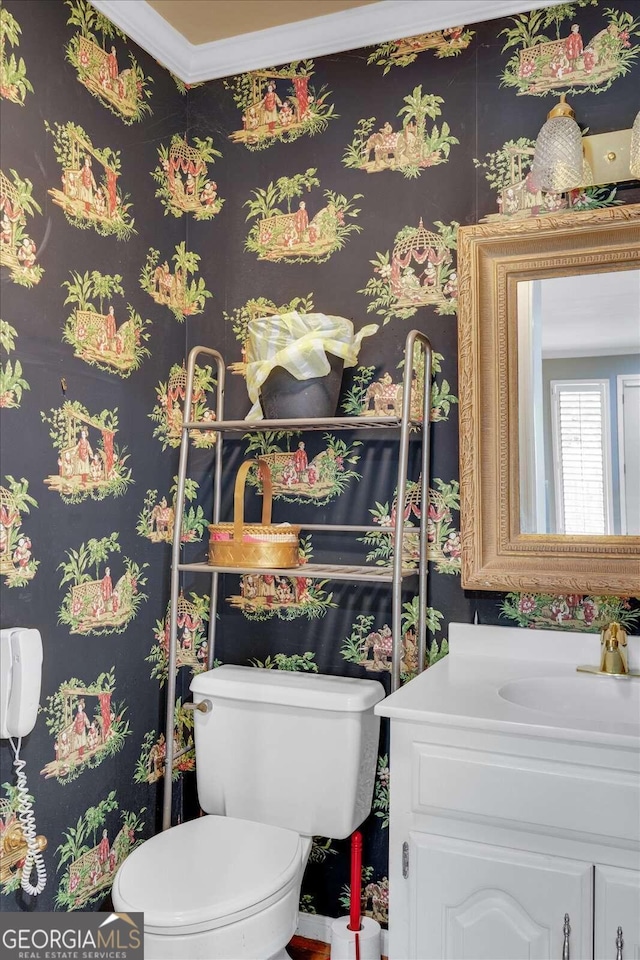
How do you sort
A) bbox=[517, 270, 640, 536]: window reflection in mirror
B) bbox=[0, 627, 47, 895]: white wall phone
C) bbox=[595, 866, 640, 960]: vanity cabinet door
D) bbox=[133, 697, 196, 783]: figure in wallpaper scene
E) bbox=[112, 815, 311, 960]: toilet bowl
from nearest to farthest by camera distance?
bbox=[595, 866, 640, 960]: vanity cabinet door < bbox=[112, 815, 311, 960]: toilet bowl < bbox=[0, 627, 47, 895]: white wall phone < bbox=[517, 270, 640, 536]: window reflection in mirror < bbox=[133, 697, 196, 783]: figure in wallpaper scene

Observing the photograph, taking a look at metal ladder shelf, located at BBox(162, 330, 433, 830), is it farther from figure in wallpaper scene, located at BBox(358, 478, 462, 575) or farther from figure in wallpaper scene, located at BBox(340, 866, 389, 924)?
figure in wallpaper scene, located at BBox(340, 866, 389, 924)

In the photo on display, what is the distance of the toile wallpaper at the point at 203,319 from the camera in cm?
175

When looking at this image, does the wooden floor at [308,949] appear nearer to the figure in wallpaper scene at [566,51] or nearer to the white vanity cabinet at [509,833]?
the white vanity cabinet at [509,833]

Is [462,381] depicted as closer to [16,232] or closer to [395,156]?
[395,156]

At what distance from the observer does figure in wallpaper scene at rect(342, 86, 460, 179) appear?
2.03 meters

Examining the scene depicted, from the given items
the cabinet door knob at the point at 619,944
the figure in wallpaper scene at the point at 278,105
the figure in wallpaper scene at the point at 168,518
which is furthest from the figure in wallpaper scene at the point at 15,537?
the cabinet door knob at the point at 619,944

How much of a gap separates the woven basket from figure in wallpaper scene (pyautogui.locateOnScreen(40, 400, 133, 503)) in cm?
30

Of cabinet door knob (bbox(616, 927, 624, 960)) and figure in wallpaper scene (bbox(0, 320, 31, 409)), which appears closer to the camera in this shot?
cabinet door knob (bbox(616, 927, 624, 960))

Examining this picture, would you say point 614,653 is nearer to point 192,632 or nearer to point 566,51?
point 192,632

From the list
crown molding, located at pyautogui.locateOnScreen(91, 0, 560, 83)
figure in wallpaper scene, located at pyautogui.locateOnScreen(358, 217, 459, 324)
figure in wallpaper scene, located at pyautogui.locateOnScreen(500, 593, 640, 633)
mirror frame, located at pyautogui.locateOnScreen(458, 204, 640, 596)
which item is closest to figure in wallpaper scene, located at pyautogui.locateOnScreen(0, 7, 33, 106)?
crown molding, located at pyautogui.locateOnScreen(91, 0, 560, 83)

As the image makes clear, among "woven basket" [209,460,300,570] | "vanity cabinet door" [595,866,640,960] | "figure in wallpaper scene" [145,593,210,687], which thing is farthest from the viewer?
"figure in wallpaper scene" [145,593,210,687]

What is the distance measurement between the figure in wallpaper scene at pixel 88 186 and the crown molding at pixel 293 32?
356mm

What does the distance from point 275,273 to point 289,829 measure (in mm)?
1490

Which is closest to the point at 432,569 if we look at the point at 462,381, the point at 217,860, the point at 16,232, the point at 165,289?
the point at 462,381
